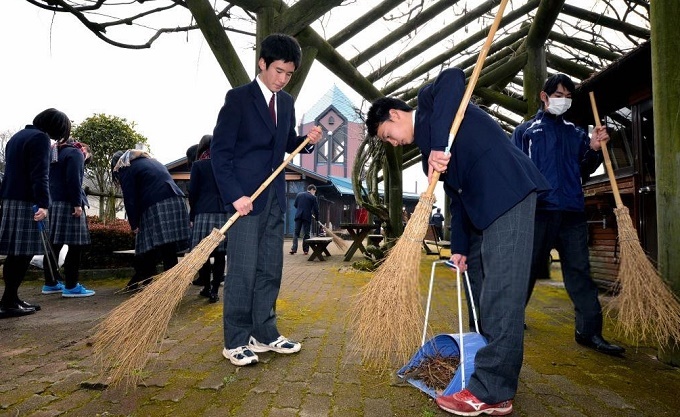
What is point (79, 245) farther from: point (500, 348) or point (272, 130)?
point (500, 348)

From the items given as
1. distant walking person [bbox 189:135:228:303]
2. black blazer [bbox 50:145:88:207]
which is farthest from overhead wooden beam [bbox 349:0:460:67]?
black blazer [bbox 50:145:88:207]

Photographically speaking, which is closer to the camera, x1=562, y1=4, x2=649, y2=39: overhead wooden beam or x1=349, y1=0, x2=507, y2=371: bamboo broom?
x1=349, y1=0, x2=507, y2=371: bamboo broom

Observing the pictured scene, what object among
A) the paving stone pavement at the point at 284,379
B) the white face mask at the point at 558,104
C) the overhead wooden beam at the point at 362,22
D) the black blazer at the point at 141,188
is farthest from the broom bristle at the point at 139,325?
the overhead wooden beam at the point at 362,22

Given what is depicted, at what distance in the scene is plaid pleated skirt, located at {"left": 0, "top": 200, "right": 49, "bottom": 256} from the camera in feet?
12.9

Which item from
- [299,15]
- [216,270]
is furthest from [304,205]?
[299,15]

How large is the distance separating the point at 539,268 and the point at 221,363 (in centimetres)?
245

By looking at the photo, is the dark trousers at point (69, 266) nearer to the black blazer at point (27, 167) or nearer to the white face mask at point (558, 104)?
the black blazer at point (27, 167)

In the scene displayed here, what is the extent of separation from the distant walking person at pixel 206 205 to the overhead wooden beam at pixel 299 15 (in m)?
1.71

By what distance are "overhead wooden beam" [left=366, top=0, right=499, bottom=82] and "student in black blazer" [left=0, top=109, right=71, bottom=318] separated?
5.12 m

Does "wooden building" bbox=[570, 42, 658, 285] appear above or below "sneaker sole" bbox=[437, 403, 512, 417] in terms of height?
above

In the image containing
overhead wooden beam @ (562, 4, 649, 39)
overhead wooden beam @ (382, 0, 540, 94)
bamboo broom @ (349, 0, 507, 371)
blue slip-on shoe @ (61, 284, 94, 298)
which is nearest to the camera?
bamboo broom @ (349, 0, 507, 371)

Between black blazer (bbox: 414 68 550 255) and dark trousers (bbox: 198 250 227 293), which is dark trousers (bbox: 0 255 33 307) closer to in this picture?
dark trousers (bbox: 198 250 227 293)

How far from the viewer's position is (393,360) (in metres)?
2.68

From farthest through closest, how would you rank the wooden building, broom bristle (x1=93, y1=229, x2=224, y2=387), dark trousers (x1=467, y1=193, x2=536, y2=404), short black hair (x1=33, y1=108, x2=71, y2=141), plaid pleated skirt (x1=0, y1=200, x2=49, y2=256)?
the wooden building, short black hair (x1=33, y1=108, x2=71, y2=141), plaid pleated skirt (x1=0, y1=200, x2=49, y2=256), broom bristle (x1=93, y1=229, x2=224, y2=387), dark trousers (x1=467, y1=193, x2=536, y2=404)
